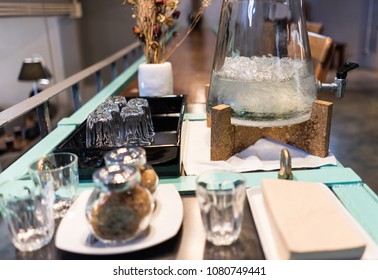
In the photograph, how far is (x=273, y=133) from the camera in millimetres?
878

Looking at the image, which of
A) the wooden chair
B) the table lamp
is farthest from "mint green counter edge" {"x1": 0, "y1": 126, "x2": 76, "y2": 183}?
the table lamp

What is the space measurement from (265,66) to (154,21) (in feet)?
2.03

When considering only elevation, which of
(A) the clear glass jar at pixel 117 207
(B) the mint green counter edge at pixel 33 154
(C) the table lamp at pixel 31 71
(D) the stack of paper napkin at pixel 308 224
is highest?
(A) the clear glass jar at pixel 117 207

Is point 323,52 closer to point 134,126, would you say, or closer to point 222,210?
point 134,126

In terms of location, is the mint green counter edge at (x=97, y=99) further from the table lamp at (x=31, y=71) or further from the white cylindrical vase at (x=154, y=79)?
the table lamp at (x=31, y=71)

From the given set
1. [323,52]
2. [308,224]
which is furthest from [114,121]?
[323,52]

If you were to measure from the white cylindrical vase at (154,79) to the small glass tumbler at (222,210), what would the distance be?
872 mm

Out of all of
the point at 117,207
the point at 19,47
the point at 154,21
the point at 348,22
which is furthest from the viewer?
the point at 348,22

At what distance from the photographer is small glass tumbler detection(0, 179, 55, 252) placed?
518 mm

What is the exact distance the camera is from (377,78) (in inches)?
218

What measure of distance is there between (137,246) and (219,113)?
38 cm

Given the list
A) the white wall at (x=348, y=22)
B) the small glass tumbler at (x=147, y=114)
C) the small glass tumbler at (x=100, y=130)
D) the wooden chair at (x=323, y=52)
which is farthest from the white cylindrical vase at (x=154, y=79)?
the white wall at (x=348, y=22)

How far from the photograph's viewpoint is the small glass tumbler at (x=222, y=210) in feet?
1.69

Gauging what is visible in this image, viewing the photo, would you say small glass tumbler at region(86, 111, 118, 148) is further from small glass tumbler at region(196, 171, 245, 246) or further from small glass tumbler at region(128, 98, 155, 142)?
small glass tumbler at region(196, 171, 245, 246)
